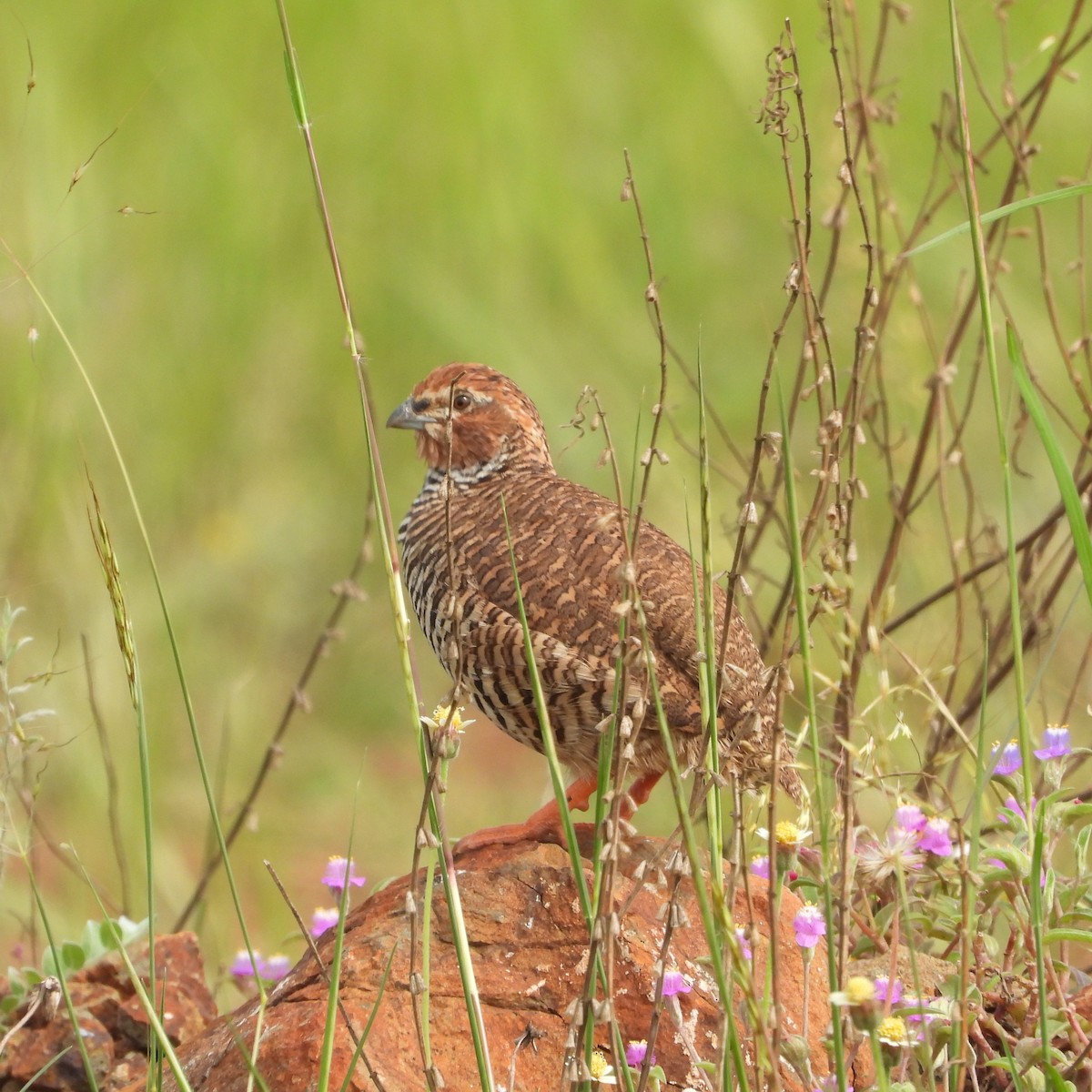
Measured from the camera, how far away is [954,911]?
105 inches

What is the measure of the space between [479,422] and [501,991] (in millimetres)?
1883

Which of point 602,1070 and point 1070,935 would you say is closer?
point 1070,935

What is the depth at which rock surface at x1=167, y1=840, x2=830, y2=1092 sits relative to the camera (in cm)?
247

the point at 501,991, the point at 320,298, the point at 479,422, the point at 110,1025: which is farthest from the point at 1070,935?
the point at 320,298

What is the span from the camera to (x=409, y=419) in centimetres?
418

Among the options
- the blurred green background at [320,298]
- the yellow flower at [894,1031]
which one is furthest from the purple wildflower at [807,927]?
the blurred green background at [320,298]

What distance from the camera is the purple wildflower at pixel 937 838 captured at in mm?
2549

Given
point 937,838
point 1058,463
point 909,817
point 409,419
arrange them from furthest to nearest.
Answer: point 409,419, point 937,838, point 909,817, point 1058,463

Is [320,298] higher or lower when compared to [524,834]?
higher

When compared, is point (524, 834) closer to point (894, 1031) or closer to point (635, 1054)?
point (635, 1054)

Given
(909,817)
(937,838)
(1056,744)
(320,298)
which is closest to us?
(909,817)

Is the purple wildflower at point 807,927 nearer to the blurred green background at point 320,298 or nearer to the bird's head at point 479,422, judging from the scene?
the bird's head at point 479,422

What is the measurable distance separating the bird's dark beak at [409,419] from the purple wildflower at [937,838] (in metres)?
1.96

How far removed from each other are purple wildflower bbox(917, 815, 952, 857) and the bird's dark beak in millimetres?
1960
